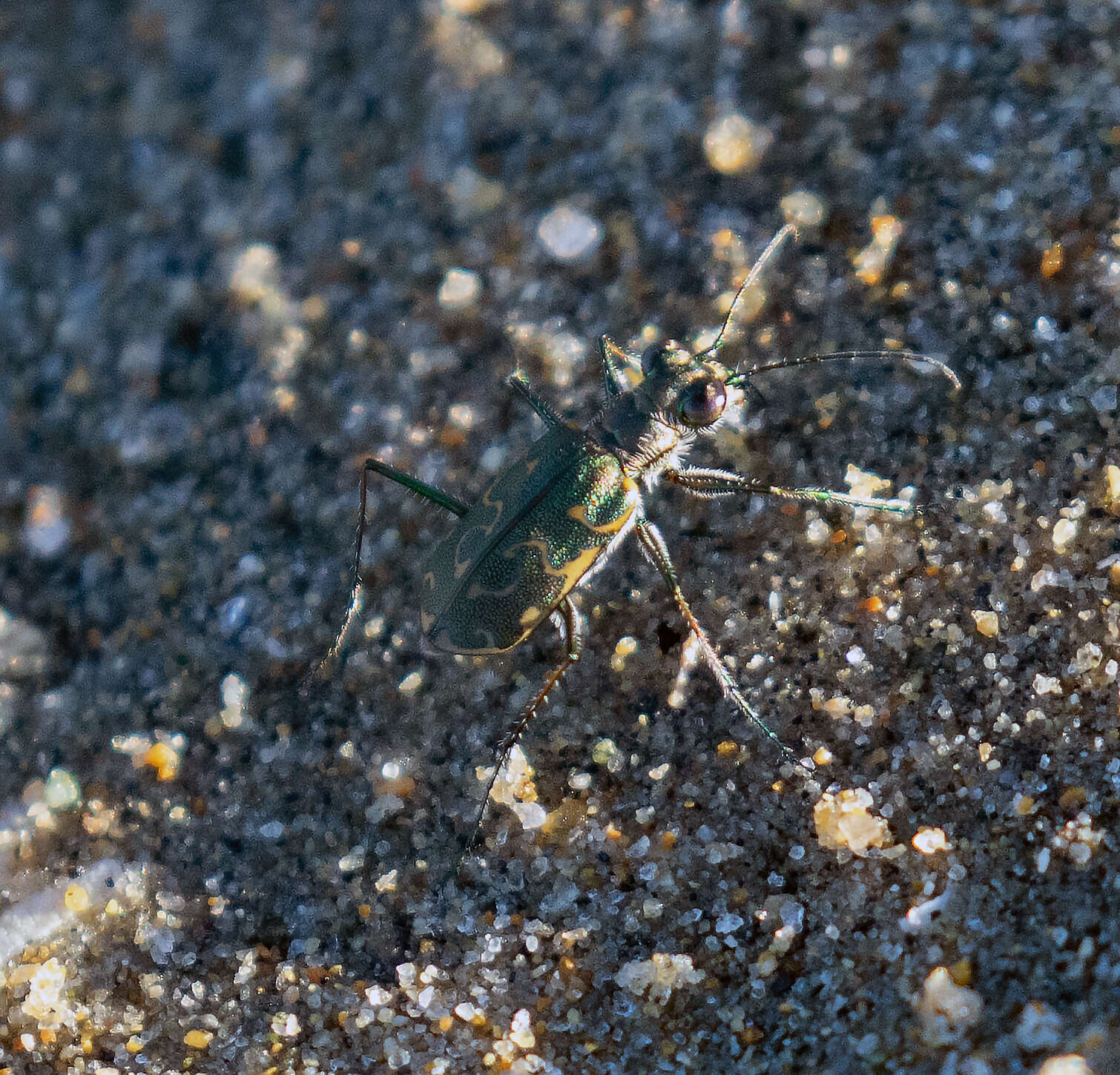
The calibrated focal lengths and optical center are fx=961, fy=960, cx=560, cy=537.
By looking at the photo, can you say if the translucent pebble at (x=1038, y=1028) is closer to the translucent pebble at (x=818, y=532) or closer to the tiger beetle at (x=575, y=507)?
the tiger beetle at (x=575, y=507)

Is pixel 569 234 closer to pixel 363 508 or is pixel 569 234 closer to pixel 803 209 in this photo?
pixel 803 209

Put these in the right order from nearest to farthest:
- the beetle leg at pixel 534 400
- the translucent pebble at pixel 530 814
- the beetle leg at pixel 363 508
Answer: the translucent pebble at pixel 530 814
the beetle leg at pixel 363 508
the beetle leg at pixel 534 400

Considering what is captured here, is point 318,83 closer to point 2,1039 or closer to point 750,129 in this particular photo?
point 750,129

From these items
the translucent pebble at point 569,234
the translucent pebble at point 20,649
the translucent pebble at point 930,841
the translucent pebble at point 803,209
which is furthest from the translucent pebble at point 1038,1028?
the translucent pebble at point 20,649

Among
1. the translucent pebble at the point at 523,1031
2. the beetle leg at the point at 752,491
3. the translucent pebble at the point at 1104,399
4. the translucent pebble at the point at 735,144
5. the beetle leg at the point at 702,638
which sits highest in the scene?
the translucent pebble at the point at 735,144

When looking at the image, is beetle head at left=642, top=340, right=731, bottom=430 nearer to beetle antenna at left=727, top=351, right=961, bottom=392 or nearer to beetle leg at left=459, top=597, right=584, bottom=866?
beetle antenna at left=727, top=351, right=961, bottom=392

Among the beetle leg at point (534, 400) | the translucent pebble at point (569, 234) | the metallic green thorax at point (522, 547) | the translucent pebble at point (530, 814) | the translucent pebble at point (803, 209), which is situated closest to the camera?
the metallic green thorax at point (522, 547)
